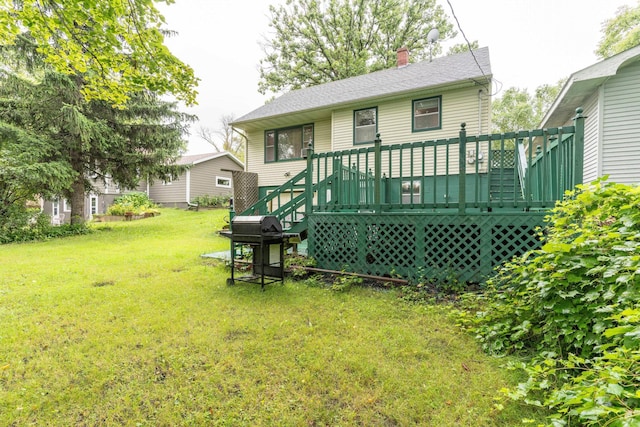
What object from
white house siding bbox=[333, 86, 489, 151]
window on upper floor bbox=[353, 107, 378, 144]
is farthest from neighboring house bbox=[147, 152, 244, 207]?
window on upper floor bbox=[353, 107, 378, 144]

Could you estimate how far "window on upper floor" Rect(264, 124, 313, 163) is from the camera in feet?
37.5

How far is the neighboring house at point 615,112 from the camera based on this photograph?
20.3 feet

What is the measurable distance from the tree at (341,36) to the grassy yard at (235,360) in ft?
61.4

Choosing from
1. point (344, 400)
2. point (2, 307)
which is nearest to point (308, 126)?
point (2, 307)

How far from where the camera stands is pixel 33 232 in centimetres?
981

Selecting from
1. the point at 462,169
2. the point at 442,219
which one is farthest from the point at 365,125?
the point at 442,219

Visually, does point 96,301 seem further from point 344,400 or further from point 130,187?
point 130,187

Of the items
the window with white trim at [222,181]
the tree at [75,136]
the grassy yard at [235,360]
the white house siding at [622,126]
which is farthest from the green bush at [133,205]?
the white house siding at [622,126]

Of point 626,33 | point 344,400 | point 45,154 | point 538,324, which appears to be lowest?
point 344,400

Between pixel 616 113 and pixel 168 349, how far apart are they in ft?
29.9

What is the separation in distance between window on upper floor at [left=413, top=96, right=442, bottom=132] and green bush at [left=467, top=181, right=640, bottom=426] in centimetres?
699

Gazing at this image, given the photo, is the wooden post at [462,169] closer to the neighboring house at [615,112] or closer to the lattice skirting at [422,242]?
Answer: the lattice skirting at [422,242]

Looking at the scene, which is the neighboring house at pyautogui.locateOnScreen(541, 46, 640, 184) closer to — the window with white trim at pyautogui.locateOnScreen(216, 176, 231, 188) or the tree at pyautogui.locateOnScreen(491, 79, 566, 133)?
the window with white trim at pyautogui.locateOnScreen(216, 176, 231, 188)

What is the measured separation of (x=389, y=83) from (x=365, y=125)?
174cm
